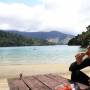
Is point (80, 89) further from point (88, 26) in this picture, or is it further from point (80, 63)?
point (88, 26)

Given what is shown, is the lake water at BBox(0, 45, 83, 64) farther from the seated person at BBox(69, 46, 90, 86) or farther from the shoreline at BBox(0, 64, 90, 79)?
the seated person at BBox(69, 46, 90, 86)

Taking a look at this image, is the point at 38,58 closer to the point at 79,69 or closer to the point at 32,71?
the point at 32,71

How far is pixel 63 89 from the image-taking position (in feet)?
13.1

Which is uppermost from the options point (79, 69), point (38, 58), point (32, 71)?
point (79, 69)

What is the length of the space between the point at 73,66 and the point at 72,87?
42 cm

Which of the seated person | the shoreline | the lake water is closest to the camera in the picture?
the seated person

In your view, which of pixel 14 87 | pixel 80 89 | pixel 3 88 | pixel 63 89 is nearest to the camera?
pixel 63 89

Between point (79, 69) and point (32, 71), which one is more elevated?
point (79, 69)

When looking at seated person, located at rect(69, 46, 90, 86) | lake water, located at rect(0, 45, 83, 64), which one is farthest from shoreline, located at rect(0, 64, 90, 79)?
lake water, located at rect(0, 45, 83, 64)

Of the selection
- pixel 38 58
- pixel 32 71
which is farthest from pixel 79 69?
pixel 38 58

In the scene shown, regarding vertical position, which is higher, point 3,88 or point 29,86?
point 29,86

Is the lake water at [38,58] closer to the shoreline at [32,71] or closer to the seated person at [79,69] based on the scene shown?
the shoreline at [32,71]

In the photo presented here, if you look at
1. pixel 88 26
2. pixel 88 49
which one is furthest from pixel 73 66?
pixel 88 26

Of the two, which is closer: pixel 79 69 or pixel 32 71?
pixel 79 69
